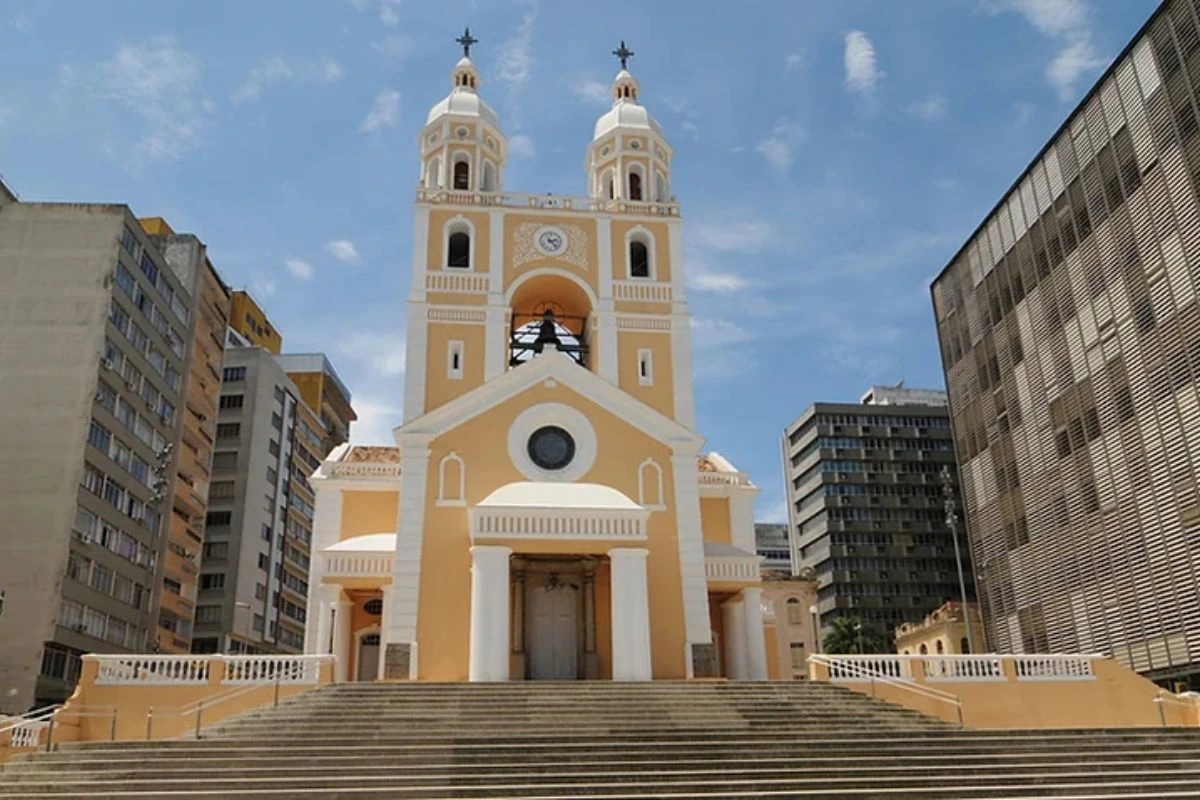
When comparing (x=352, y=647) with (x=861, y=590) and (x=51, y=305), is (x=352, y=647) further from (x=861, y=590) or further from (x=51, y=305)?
(x=861, y=590)

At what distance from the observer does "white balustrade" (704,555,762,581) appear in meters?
25.2

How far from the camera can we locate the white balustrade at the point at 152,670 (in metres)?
18.3

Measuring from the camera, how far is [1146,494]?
29.2 meters

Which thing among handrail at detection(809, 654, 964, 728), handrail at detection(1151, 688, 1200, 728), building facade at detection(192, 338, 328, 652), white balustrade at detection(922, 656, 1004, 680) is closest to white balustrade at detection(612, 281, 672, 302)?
handrail at detection(809, 654, 964, 728)

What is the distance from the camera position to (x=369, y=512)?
27.0m

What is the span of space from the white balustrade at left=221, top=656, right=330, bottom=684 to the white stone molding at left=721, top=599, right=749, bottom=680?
10788 mm

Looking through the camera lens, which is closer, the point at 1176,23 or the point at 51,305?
the point at 1176,23

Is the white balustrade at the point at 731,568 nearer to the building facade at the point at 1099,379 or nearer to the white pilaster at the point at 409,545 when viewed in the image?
the white pilaster at the point at 409,545

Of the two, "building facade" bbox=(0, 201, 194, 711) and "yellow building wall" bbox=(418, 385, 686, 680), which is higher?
"building facade" bbox=(0, 201, 194, 711)

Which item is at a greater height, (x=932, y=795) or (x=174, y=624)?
(x=174, y=624)

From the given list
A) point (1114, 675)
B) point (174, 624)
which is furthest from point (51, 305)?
point (1114, 675)

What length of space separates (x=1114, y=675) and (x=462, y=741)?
44.1 feet

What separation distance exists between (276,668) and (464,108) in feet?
71.0

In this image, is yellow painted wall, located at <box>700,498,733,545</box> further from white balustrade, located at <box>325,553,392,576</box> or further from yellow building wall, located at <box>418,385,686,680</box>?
white balustrade, located at <box>325,553,392,576</box>
